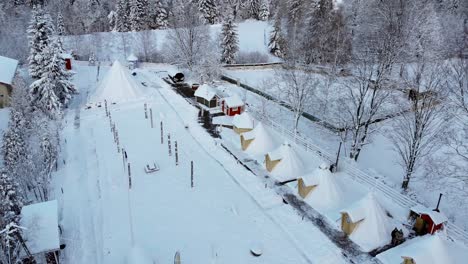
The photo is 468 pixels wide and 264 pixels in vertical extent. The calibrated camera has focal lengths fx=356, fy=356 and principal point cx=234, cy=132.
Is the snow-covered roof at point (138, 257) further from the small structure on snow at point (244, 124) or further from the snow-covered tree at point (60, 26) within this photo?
the snow-covered tree at point (60, 26)

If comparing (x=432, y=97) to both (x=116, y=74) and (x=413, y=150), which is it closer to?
(x=413, y=150)

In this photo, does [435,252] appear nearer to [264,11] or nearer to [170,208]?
[170,208]

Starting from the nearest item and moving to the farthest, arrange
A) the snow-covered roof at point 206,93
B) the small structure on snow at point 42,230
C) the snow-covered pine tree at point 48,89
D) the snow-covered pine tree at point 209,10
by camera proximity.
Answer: the small structure on snow at point 42,230
the snow-covered pine tree at point 48,89
the snow-covered roof at point 206,93
the snow-covered pine tree at point 209,10

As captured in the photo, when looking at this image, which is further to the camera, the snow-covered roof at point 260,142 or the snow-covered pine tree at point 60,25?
the snow-covered pine tree at point 60,25

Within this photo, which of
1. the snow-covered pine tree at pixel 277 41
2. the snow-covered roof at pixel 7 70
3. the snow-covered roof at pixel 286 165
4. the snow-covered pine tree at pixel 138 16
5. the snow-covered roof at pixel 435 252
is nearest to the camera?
the snow-covered roof at pixel 435 252

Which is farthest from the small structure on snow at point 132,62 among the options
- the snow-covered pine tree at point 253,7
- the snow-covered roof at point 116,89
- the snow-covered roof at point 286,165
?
the snow-covered pine tree at point 253,7

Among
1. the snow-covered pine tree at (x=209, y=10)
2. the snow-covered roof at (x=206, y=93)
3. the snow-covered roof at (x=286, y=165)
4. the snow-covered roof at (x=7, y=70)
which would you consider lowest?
the snow-covered roof at (x=286, y=165)

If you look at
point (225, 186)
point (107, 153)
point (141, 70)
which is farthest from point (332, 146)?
point (141, 70)
